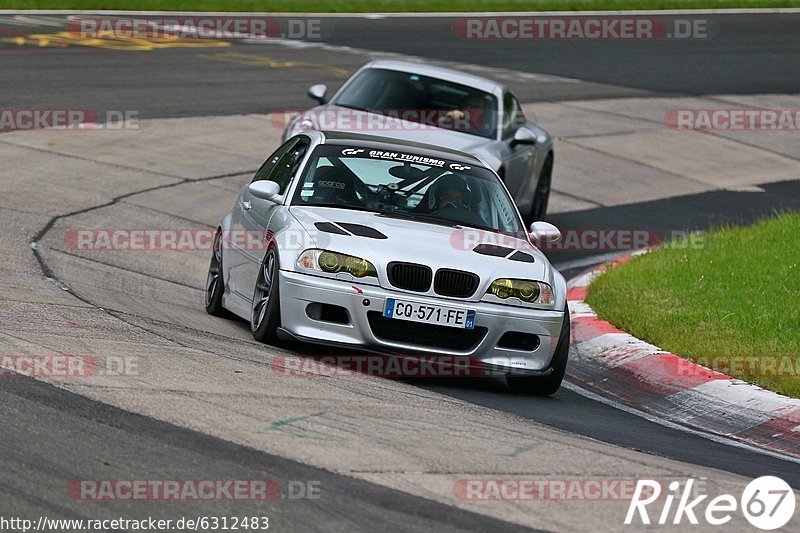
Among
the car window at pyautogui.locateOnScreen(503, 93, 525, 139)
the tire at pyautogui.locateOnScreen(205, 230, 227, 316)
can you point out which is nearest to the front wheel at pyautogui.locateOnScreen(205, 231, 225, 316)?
the tire at pyautogui.locateOnScreen(205, 230, 227, 316)

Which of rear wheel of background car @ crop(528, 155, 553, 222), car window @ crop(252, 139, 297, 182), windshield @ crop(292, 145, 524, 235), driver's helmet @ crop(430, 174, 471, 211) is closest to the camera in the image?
windshield @ crop(292, 145, 524, 235)

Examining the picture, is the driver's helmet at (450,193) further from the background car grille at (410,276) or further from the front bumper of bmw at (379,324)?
the front bumper of bmw at (379,324)

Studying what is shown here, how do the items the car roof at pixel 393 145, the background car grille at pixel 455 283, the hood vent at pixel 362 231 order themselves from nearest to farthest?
1. the background car grille at pixel 455 283
2. the hood vent at pixel 362 231
3. the car roof at pixel 393 145

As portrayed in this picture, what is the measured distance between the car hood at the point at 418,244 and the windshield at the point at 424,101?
18.1 feet

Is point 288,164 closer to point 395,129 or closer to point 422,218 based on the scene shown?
point 422,218

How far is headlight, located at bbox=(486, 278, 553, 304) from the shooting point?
28.2ft

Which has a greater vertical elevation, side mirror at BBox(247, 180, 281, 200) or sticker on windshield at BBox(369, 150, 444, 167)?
sticker on windshield at BBox(369, 150, 444, 167)

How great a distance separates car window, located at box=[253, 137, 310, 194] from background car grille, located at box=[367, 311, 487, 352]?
1.74 metres

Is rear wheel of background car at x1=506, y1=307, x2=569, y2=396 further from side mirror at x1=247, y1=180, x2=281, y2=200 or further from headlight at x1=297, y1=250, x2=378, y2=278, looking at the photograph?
side mirror at x1=247, y1=180, x2=281, y2=200

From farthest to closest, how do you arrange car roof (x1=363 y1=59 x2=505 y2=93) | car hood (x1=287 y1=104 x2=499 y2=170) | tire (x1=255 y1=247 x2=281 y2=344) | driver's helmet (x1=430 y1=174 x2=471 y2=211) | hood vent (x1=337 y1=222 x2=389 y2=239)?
car roof (x1=363 y1=59 x2=505 y2=93)
car hood (x1=287 y1=104 x2=499 y2=170)
driver's helmet (x1=430 y1=174 x2=471 y2=211)
hood vent (x1=337 y1=222 x2=389 y2=239)
tire (x1=255 y1=247 x2=281 y2=344)

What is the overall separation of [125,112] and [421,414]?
1260 centimetres

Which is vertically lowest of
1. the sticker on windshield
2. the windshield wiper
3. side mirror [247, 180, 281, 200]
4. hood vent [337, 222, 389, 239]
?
the windshield wiper

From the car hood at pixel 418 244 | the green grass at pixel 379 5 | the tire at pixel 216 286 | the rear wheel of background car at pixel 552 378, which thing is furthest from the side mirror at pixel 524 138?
the green grass at pixel 379 5

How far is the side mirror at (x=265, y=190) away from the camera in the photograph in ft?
31.3
